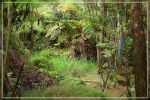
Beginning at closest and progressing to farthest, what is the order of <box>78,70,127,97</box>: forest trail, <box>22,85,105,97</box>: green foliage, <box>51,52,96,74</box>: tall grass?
<box>22,85,105,97</box>: green foliage → <box>78,70,127,97</box>: forest trail → <box>51,52,96,74</box>: tall grass

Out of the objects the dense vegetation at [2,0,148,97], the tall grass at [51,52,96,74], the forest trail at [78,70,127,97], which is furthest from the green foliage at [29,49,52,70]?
the forest trail at [78,70,127,97]

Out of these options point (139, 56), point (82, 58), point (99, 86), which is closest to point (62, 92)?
point (99, 86)

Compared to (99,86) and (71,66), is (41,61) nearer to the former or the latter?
(71,66)

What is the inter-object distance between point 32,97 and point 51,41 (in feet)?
18.4

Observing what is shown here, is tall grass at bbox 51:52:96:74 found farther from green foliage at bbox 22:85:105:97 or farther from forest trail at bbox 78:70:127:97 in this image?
green foliage at bbox 22:85:105:97

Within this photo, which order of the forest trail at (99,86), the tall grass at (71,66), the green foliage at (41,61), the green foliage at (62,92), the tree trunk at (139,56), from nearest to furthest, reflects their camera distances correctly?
the tree trunk at (139,56) < the green foliage at (62,92) < the forest trail at (99,86) < the green foliage at (41,61) < the tall grass at (71,66)

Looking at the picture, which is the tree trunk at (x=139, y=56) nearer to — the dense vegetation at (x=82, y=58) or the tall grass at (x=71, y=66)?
the dense vegetation at (x=82, y=58)

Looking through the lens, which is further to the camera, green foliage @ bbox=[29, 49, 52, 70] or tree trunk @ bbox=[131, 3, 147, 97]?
green foliage @ bbox=[29, 49, 52, 70]

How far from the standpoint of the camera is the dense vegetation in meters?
6.04

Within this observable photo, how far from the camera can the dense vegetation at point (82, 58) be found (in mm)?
6035

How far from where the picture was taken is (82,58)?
35.6 ft

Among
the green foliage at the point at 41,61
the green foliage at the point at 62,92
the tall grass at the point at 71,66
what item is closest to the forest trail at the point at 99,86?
the tall grass at the point at 71,66

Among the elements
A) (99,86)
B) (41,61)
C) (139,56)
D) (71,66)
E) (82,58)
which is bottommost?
(99,86)

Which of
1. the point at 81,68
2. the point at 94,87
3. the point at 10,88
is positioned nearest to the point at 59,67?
the point at 81,68
